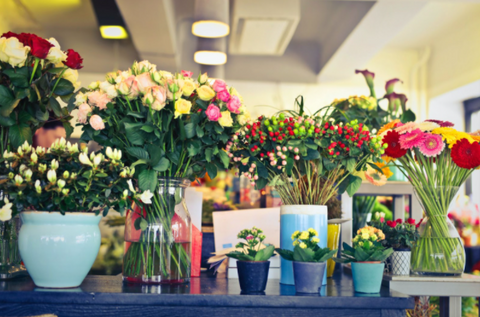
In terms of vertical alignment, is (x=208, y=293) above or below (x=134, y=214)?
below

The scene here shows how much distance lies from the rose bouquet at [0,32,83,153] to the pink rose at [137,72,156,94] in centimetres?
22

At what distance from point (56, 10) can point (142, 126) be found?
11.5ft

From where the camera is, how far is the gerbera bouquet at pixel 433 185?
126 centimetres

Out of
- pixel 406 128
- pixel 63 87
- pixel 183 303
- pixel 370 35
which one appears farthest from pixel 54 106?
pixel 370 35

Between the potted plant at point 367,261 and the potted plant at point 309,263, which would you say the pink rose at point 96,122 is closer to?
the potted plant at point 309,263

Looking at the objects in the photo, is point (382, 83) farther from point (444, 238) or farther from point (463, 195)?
point (444, 238)

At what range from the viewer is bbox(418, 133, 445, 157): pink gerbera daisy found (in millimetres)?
1221

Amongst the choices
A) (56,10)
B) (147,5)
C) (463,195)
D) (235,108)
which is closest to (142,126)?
(235,108)

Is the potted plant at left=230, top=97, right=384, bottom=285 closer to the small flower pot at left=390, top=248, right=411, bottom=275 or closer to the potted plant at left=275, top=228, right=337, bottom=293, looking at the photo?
the potted plant at left=275, top=228, right=337, bottom=293

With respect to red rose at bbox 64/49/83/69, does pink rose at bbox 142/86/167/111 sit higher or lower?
lower

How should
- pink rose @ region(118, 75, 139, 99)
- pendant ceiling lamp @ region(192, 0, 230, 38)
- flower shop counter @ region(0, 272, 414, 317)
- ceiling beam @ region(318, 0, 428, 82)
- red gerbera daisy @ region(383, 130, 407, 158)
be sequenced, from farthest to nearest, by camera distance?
1. pendant ceiling lamp @ region(192, 0, 230, 38)
2. ceiling beam @ region(318, 0, 428, 82)
3. red gerbera daisy @ region(383, 130, 407, 158)
4. pink rose @ region(118, 75, 139, 99)
5. flower shop counter @ region(0, 272, 414, 317)

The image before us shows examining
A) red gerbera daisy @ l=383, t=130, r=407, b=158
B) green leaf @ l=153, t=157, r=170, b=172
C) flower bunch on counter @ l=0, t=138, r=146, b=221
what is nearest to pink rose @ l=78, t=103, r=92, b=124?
flower bunch on counter @ l=0, t=138, r=146, b=221

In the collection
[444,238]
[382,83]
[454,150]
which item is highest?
[382,83]

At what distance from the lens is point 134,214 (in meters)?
1.10
